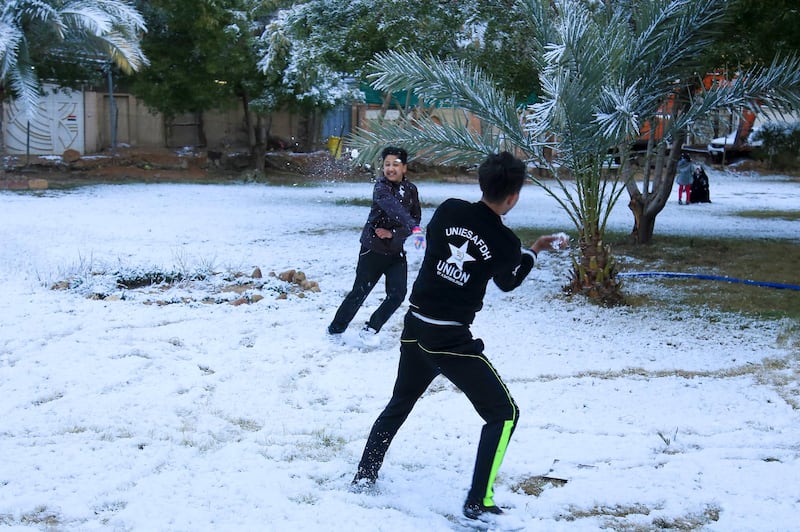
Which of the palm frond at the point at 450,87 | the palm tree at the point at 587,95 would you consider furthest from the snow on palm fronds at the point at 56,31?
the palm tree at the point at 587,95

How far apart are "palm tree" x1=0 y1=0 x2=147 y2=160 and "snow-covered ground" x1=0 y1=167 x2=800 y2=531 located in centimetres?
827

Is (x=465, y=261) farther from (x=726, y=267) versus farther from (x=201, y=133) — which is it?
(x=201, y=133)

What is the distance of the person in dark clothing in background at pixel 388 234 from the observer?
6.28 metres

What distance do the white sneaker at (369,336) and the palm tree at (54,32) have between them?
11.5 m

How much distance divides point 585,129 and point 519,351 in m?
2.31

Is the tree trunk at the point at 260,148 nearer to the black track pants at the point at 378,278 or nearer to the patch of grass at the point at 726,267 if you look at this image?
the patch of grass at the point at 726,267

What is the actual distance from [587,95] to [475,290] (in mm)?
4403

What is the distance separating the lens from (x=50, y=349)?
627cm

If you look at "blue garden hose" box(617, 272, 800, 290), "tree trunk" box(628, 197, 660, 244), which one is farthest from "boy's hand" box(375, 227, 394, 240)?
"tree trunk" box(628, 197, 660, 244)

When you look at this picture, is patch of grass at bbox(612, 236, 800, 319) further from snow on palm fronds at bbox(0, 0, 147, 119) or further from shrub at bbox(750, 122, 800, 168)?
shrub at bbox(750, 122, 800, 168)

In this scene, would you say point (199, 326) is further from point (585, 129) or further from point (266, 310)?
point (585, 129)

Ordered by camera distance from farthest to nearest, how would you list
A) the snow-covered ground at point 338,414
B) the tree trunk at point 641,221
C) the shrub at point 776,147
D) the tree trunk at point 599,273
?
the shrub at point 776,147 < the tree trunk at point 641,221 < the tree trunk at point 599,273 < the snow-covered ground at point 338,414

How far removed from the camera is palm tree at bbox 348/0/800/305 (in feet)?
24.3

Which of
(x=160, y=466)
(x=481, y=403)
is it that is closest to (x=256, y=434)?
(x=160, y=466)
